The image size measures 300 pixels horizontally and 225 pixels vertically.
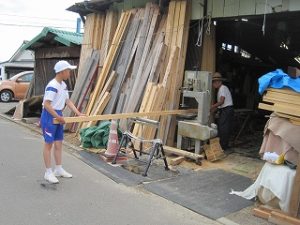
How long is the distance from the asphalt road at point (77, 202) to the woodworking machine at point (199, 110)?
83.0 inches

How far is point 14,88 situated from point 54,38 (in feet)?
27.0

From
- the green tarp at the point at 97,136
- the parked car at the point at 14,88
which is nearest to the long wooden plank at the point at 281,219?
the green tarp at the point at 97,136

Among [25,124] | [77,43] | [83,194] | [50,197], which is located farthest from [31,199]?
[77,43]

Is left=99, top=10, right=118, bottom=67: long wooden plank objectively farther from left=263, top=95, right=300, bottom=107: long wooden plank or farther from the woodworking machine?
left=263, top=95, right=300, bottom=107: long wooden plank

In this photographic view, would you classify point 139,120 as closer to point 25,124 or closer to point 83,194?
point 83,194

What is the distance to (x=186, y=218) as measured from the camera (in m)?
5.17

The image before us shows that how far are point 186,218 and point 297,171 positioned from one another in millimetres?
1515

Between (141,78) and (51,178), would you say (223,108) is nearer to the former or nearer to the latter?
(141,78)

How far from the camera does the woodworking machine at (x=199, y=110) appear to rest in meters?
7.98

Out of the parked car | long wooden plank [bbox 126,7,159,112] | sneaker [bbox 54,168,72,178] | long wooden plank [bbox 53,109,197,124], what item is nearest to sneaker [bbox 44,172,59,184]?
sneaker [bbox 54,168,72,178]

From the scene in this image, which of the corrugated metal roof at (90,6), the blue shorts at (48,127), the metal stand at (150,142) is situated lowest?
the metal stand at (150,142)

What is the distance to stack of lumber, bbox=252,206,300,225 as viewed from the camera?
4.93 meters

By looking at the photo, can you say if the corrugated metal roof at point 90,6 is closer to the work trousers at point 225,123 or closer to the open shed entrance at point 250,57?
the open shed entrance at point 250,57

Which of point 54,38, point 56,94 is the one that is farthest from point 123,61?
point 54,38
